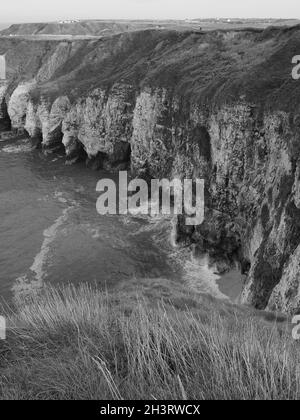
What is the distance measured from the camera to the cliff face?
84.2ft

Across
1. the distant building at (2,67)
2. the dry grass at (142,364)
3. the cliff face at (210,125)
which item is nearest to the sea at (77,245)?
the cliff face at (210,125)

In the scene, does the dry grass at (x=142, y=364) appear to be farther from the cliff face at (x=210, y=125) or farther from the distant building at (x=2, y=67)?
the distant building at (x=2, y=67)

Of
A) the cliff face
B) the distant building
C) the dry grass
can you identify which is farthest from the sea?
the distant building

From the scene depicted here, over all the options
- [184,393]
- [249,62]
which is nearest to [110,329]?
[184,393]

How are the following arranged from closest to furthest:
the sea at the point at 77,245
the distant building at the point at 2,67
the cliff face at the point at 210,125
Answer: the cliff face at the point at 210,125
the sea at the point at 77,245
the distant building at the point at 2,67

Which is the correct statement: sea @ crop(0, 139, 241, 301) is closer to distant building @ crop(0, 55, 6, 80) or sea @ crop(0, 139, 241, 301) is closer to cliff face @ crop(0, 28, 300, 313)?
cliff face @ crop(0, 28, 300, 313)

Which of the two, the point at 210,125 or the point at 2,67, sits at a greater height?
the point at 2,67

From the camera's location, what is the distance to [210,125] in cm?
3706

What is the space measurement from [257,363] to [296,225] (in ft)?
57.4

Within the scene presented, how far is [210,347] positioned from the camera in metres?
7.07

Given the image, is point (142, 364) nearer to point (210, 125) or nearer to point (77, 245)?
point (77, 245)

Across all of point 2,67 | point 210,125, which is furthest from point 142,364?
point 2,67

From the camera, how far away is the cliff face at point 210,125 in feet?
84.2

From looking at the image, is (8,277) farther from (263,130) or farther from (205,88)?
(205,88)
